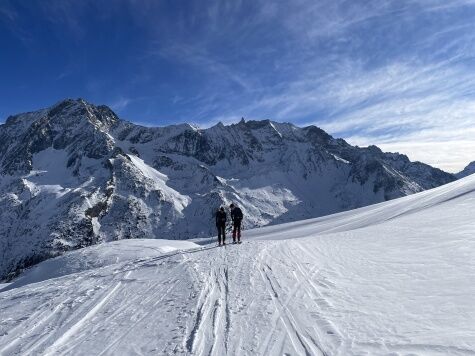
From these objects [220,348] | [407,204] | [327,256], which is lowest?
[220,348]

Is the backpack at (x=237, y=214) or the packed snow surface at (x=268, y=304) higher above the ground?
the backpack at (x=237, y=214)

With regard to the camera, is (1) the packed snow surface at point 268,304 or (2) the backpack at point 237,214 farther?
(2) the backpack at point 237,214

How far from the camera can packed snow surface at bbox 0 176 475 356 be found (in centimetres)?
924

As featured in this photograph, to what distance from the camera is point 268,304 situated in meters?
11.9

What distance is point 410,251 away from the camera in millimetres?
17828

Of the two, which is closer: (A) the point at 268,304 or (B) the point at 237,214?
(A) the point at 268,304

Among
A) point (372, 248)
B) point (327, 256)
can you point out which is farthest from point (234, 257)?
point (372, 248)

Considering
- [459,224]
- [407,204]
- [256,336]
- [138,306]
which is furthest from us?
[407,204]

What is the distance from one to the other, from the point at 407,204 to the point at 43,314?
1378 inches

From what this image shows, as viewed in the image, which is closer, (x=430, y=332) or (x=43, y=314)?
(x=430, y=332)

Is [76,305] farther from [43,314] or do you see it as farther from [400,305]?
[400,305]

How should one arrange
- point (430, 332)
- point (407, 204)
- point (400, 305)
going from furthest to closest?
point (407, 204)
point (400, 305)
point (430, 332)

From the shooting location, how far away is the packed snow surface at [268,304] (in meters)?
9.24

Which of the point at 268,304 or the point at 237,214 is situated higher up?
the point at 237,214
